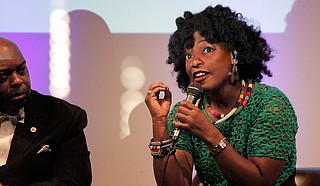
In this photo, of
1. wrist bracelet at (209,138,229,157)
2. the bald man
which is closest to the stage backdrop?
the bald man

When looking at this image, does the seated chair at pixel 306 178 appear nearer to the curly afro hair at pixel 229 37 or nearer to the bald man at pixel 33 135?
the curly afro hair at pixel 229 37

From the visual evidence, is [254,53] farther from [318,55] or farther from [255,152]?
[318,55]

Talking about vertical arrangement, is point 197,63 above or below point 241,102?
above

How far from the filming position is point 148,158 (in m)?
2.98

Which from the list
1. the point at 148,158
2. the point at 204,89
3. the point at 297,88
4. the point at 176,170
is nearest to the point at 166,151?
the point at 176,170

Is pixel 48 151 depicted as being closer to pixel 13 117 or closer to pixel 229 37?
pixel 13 117

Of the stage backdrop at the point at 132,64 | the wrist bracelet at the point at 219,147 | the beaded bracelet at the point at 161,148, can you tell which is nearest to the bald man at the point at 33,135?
Result: the beaded bracelet at the point at 161,148

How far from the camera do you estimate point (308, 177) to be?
2.29 meters

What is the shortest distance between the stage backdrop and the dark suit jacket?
800mm

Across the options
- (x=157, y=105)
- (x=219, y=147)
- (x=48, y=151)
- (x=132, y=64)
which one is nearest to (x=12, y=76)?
(x=48, y=151)

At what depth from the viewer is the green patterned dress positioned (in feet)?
6.59

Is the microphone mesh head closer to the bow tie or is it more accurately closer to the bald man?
the bald man

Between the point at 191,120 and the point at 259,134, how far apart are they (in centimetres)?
30

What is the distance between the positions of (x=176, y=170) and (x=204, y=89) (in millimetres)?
323
